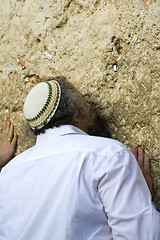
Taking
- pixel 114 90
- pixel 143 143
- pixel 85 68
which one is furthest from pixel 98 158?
pixel 85 68

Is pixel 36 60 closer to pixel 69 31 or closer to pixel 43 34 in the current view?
pixel 43 34

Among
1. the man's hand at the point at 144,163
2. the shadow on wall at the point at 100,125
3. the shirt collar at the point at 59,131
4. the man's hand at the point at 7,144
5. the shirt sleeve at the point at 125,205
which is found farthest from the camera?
the man's hand at the point at 7,144

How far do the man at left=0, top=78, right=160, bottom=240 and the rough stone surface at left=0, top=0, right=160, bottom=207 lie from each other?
0.40m

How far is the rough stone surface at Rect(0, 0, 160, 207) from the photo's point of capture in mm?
1422

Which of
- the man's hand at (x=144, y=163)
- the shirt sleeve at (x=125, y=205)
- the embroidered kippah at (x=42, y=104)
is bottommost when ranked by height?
the man's hand at (x=144, y=163)

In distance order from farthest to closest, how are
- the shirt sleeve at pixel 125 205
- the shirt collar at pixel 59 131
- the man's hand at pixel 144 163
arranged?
the man's hand at pixel 144 163
the shirt collar at pixel 59 131
the shirt sleeve at pixel 125 205

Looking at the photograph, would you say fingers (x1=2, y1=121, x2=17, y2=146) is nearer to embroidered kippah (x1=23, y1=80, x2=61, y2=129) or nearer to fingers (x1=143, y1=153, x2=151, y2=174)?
embroidered kippah (x1=23, y1=80, x2=61, y2=129)

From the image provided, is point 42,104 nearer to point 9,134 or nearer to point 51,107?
point 51,107

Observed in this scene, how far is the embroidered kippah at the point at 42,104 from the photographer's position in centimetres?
128

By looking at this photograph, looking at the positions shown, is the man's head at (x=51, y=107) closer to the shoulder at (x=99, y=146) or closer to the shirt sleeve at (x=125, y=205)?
the shoulder at (x=99, y=146)

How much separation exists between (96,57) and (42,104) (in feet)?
1.78

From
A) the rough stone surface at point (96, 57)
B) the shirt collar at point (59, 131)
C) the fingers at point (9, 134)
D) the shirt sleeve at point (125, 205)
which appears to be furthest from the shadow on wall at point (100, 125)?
the fingers at point (9, 134)

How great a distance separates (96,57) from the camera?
1.61 m

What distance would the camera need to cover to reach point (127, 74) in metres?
1.51
